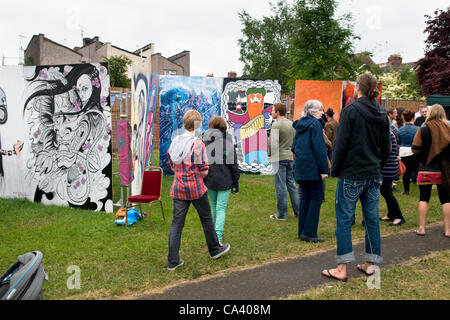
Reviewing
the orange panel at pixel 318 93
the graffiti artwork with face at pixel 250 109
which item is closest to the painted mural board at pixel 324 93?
the orange panel at pixel 318 93

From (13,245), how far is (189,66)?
4785 centimetres

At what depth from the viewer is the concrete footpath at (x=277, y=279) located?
12.5ft

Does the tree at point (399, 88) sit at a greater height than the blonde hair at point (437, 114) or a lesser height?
greater

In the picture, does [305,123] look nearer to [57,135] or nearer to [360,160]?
[360,160]

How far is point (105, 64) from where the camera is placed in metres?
7.10

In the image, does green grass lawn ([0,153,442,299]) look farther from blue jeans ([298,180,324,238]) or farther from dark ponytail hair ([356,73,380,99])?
dark ponytail hair ([356,73,380,99])

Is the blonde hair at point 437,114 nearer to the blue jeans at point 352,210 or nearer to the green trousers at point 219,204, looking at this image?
the blue jeans at point 352,210

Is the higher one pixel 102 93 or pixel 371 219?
pixel 102 93

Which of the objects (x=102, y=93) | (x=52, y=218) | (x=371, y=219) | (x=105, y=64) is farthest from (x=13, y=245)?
(x=371, y=219)

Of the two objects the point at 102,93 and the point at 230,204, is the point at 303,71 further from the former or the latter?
the point at 102,93

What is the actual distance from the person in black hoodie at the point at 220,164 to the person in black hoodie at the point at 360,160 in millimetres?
1496

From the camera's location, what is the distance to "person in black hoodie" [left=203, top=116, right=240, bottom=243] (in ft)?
16.4

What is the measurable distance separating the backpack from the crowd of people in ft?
4.84

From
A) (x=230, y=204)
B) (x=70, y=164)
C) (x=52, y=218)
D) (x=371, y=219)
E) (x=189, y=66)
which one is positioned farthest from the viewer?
(x=189, y=66)
